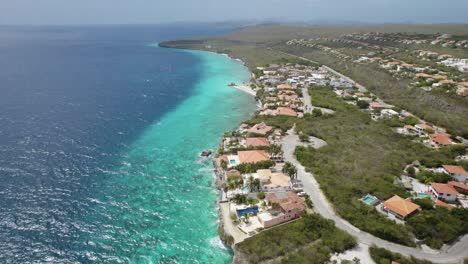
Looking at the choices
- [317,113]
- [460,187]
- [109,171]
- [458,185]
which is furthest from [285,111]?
[109,171]

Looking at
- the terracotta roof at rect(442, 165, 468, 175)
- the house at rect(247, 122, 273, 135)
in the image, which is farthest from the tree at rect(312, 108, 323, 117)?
the terracotta roof at rect(442, 165, 468, 175)

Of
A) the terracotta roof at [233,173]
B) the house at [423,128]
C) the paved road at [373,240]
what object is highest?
the house at [423,128]

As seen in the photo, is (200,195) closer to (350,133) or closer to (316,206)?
(316,206)

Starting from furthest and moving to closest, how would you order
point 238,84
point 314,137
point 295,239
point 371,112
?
point 238,84 < point 371,112 < point 314,137 < point 295,239

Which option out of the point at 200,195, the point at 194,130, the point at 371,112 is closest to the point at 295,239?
the point at 200,195

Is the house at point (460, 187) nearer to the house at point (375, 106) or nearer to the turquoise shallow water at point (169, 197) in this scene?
the turquoise shallow water at point (169, 197)

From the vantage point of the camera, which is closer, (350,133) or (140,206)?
(140,206)

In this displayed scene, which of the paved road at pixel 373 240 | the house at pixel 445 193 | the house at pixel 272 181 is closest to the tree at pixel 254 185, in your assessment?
the house at pixel 272 181
